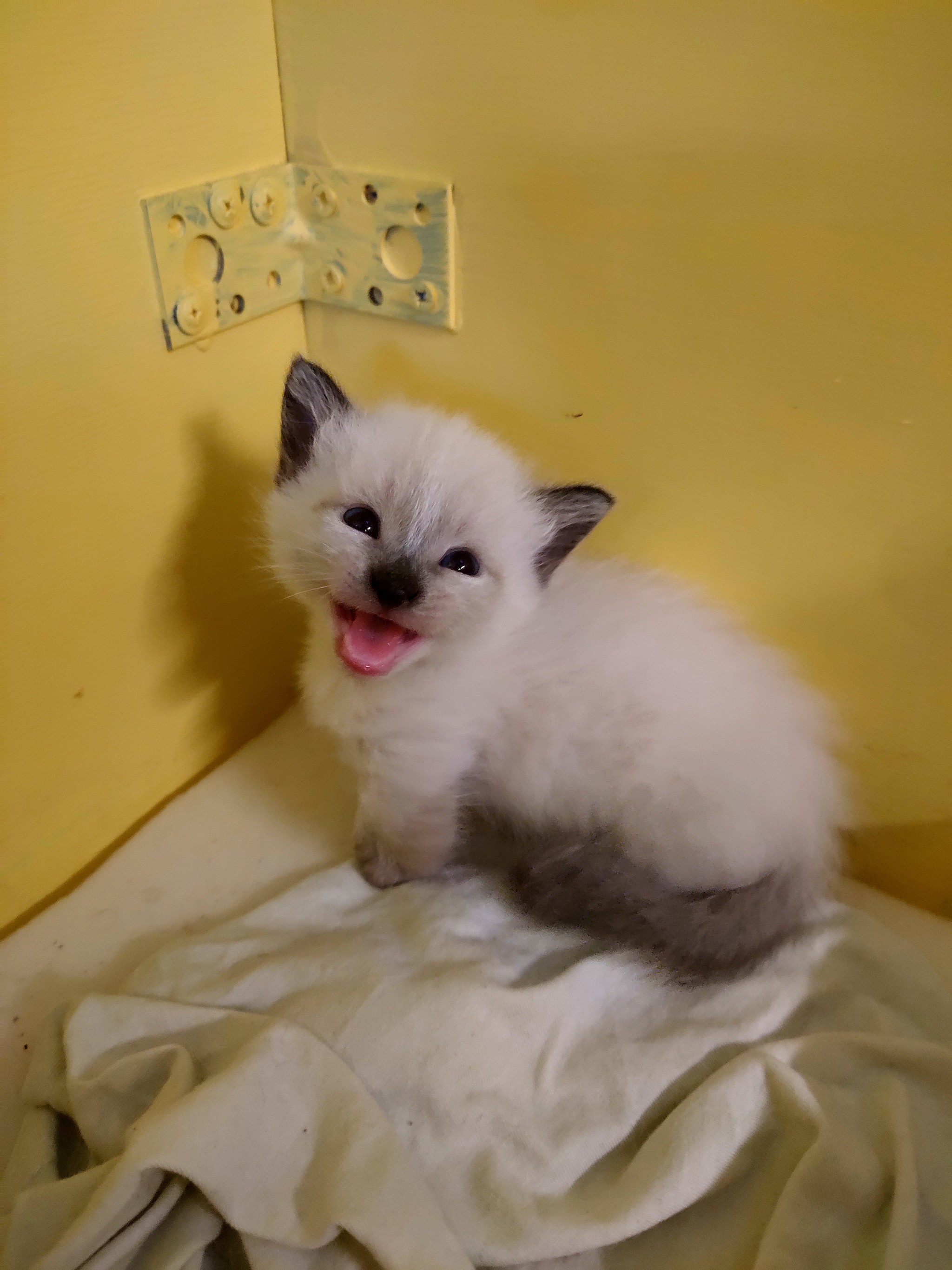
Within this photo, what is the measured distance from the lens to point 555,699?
99 centimetres

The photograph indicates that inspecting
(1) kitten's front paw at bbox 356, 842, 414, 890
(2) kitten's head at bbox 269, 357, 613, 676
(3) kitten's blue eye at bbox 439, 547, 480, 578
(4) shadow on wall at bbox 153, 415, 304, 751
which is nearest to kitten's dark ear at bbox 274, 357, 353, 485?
(2) kitten's head at bbox 269, 357, 613, 676

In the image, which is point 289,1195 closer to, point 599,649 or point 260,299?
point 599,649

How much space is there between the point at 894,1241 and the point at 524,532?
78cm

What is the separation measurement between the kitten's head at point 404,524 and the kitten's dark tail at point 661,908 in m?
0.30

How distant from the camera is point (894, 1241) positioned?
0.76 m

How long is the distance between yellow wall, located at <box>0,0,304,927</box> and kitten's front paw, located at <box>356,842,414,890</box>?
1.22 ft

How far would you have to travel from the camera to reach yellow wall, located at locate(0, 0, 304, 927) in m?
0.84

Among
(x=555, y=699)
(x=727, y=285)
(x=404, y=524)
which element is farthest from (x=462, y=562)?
(x=727, y=285)

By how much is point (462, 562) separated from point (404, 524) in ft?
0.27

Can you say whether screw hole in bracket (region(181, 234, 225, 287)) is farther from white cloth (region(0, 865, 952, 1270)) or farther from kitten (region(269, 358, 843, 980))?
white cloth (region(0, 865, 952, 1270))

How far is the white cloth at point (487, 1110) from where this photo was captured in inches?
30.8

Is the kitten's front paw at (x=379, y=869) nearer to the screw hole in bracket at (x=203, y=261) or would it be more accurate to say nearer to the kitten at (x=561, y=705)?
the kitten at (x=561, y=705)

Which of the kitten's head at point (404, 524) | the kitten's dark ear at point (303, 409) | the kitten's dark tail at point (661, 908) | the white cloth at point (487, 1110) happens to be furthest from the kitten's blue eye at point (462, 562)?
the white cloth at point (487, 1110)

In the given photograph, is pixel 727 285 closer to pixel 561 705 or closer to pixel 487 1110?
pixel 561 705
